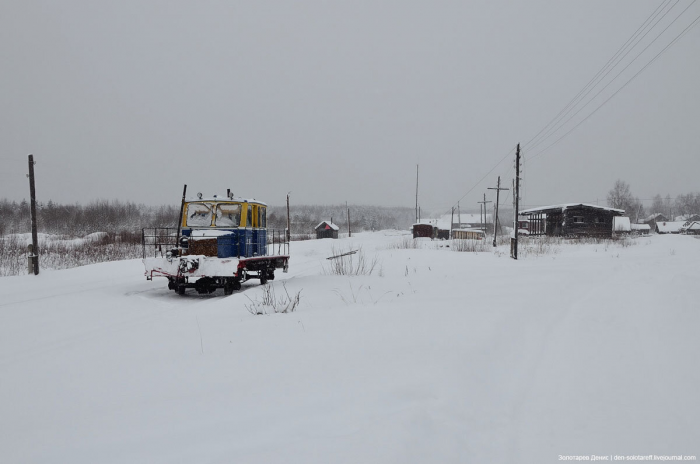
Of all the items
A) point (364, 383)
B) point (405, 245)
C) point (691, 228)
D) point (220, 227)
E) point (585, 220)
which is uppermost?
point (585, 220)

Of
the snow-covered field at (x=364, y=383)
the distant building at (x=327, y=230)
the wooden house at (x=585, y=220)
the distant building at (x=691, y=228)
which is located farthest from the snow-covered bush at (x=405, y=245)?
the distant building at (x=691, y=228)

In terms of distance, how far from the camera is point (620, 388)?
9.93 ft

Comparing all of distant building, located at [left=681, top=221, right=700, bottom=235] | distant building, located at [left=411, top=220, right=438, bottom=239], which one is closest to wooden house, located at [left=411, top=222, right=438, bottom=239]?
distant building, located at [left=411, top=220, right=438, bottom=239]

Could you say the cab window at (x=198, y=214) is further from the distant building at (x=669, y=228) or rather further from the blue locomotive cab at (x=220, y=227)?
the distant building at (x=669, y=228)

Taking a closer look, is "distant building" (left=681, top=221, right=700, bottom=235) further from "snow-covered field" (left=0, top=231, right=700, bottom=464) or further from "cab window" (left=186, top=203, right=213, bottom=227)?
"cab window" (left=186, top=203, right=213, bottom=227)

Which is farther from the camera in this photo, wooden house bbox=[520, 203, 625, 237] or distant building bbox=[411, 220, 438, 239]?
distant building bbox=[411, 220, 438, 239]

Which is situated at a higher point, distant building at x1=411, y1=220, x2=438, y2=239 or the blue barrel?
the blue barrel

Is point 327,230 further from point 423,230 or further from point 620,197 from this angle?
point 620,197

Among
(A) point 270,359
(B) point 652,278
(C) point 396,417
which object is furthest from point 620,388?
(B) point 652,278

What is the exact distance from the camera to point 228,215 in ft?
33.2

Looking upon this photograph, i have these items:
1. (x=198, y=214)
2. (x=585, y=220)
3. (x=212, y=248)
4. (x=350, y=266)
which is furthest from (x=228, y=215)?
(x=585, y=220)

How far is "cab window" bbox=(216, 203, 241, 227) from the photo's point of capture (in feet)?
33.0

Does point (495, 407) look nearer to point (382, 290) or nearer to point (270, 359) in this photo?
point (270, 359)

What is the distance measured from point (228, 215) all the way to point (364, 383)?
8.20m
